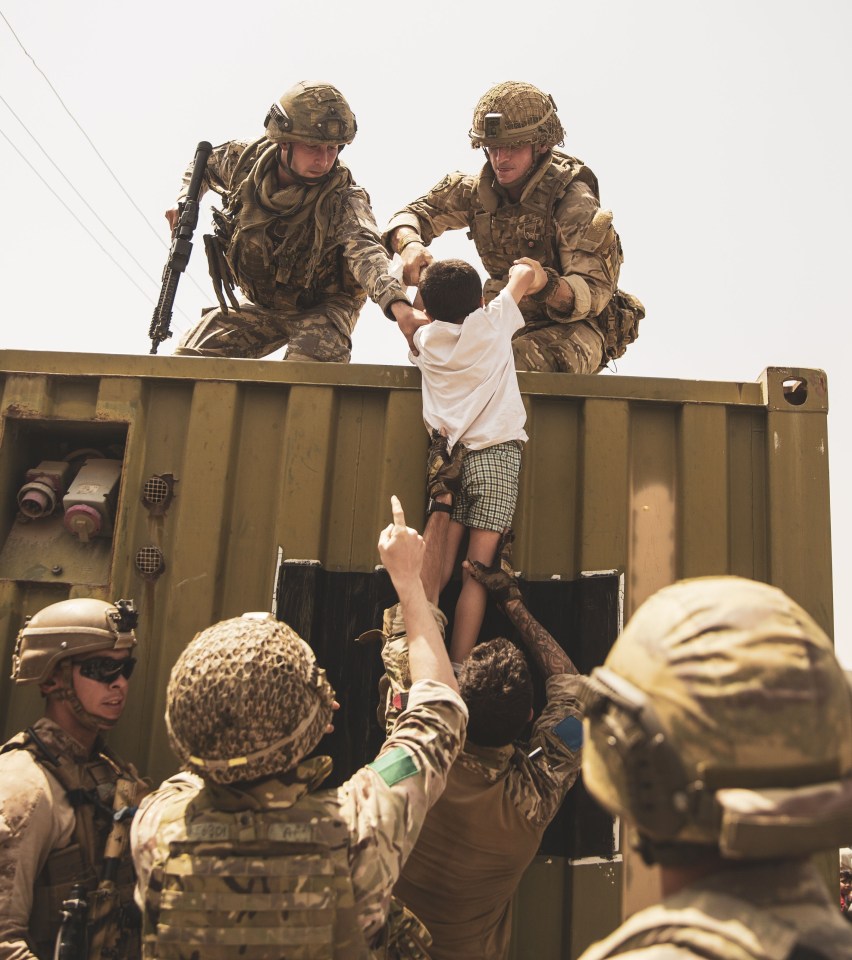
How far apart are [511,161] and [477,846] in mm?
2917

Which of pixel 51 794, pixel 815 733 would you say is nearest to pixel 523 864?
pixel 51 794

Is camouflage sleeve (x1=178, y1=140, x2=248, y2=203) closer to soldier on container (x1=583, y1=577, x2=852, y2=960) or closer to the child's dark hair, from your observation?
the child's dark hair

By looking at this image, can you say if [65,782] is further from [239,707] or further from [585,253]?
[585,253]

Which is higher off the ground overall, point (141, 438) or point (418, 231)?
point (418, 231)

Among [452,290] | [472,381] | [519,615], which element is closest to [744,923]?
[519,615]

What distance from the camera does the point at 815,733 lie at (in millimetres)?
1209

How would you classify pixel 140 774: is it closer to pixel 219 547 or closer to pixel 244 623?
pixel 219 547

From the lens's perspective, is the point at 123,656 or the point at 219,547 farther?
the point at 219,547

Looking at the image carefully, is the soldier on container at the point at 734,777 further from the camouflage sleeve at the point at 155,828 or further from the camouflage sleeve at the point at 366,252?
the camouflage sleeve at the point at 366,252

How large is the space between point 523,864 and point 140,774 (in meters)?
1.30

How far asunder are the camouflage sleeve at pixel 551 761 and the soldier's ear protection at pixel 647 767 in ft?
3.95

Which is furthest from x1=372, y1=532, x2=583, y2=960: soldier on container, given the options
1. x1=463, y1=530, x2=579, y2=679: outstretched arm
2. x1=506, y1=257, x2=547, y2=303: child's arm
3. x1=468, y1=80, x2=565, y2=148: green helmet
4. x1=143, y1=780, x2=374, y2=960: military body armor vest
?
x1=468, y1=80, x2=565, y2=148: green helmet

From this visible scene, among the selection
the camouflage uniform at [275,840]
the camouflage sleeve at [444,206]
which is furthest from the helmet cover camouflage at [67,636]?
the camouflage sleeve at [444,206]

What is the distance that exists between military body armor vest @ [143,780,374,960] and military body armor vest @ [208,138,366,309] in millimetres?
3072
